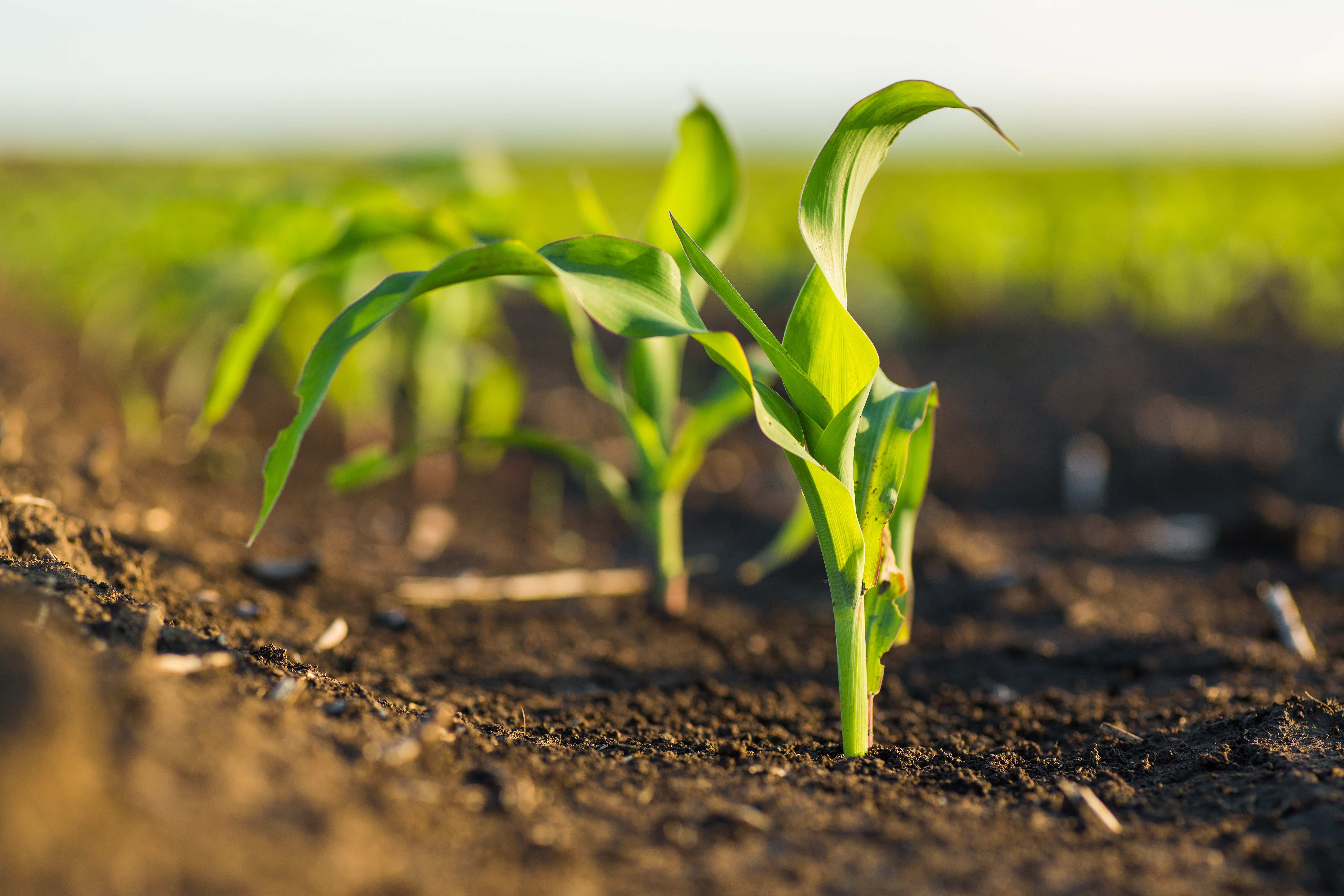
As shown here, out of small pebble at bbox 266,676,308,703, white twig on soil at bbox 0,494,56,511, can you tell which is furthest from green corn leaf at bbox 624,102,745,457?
white twig on soil at bbox 0,494,56,511

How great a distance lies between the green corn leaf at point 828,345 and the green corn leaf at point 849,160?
0.04 m

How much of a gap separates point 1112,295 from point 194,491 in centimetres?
656

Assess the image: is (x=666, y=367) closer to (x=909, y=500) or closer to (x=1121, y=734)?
(x=909, y=500)

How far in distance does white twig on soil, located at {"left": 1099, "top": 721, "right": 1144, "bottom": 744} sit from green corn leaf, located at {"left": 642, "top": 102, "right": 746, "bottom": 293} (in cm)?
113

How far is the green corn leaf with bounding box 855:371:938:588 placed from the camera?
1.26 m

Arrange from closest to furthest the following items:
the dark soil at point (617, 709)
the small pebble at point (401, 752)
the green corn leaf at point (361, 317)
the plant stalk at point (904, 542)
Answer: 1. the dark soil at point (617, 709)
2. the small pebble at point (401, 752)
3. the green corn leaf at point (361, 317)
4. the plant stalk at point (904, 542)

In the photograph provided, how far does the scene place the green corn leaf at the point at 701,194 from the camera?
6.35 feet

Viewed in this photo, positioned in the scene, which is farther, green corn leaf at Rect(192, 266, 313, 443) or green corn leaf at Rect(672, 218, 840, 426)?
green corn leaf at Rect(192, 266, 313, 443)

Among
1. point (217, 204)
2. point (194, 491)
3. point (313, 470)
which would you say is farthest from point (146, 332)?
point (194, 491)

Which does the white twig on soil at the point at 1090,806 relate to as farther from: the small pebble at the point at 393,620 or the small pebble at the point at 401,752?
the small pebble at the point at 393,620

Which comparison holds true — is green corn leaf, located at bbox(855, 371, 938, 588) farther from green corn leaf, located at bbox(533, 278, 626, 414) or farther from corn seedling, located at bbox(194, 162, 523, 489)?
corn seedling, located at bbox(194, 162, 523, 489)

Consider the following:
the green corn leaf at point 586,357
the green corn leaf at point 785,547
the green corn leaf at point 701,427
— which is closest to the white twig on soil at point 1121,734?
the green corn leaf at point 785,547

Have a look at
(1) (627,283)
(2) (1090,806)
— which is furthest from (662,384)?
(2) (1090,806)

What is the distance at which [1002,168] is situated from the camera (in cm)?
3200
